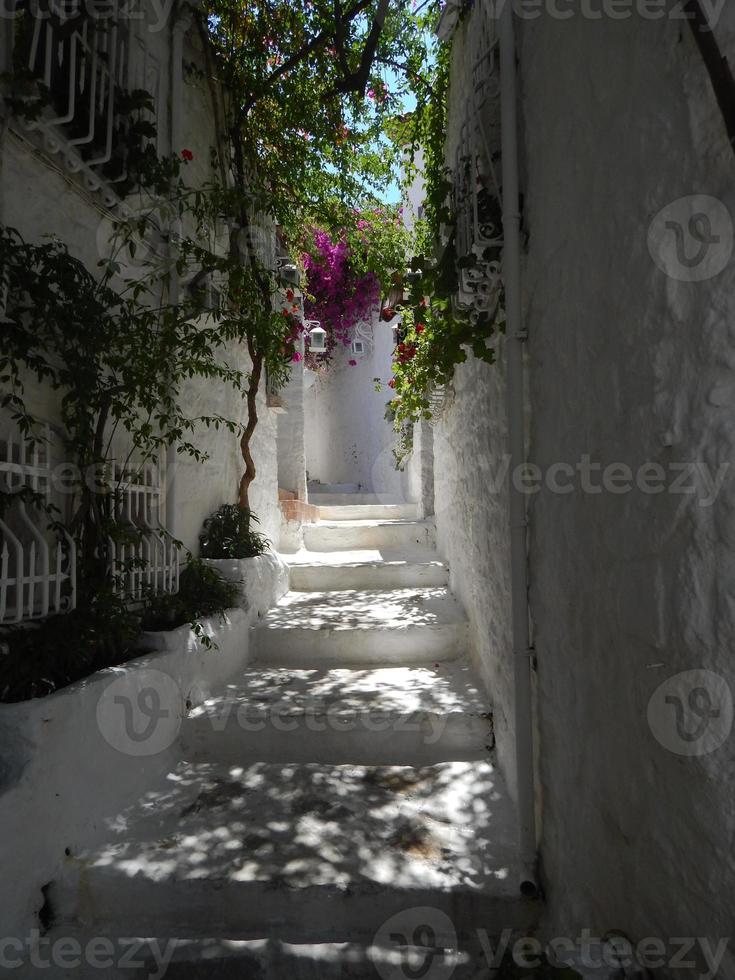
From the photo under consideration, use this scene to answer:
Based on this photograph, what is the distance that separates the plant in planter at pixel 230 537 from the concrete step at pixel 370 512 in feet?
12.1

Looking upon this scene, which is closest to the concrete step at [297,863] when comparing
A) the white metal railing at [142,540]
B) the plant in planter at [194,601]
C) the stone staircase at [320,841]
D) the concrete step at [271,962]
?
the stone staircase at [320,841]

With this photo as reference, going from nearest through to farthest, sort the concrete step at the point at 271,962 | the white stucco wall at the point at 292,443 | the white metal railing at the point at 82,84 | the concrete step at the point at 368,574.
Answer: the concrete step at the point at 271,962 → the white metal railing at the point at 82,84 → the concrete step at the point at 368,574 → the white stucco wall at the point at 292,443

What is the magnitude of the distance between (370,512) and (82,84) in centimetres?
654

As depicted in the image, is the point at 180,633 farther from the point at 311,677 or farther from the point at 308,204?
the point at 308,204

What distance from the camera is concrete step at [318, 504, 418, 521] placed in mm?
8734

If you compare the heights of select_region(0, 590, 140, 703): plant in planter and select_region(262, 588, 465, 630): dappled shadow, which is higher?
select_region(0, 590, 140, 703): plant in planter

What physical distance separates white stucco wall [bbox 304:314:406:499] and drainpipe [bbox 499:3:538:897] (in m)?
11.1

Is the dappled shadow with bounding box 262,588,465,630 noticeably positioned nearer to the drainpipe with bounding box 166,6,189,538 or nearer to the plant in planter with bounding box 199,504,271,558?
the plant in planter with bounding box 199,504,271,558

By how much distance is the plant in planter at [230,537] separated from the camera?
185 inches

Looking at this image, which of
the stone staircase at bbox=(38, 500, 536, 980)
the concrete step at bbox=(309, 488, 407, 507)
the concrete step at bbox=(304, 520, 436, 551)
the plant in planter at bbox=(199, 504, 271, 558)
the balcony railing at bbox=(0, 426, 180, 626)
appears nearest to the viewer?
the stone staircase at bbox=(38, 500, 536, 980)

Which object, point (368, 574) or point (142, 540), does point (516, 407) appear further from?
point (368, 574)

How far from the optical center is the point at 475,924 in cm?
212

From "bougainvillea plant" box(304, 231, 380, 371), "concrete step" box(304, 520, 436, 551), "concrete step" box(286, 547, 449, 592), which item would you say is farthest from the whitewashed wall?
"bougainvillea plant" box(304, 231, 380, 371)

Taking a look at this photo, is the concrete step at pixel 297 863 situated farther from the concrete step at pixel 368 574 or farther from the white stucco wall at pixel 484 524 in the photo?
the concrete step at pixel 368 574
